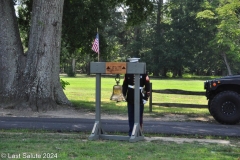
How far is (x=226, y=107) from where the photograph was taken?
509 inches

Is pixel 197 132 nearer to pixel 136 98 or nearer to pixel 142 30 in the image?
pixel 136 98

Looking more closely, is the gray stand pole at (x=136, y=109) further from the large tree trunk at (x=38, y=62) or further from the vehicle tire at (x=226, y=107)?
the large tree trunk at (x=38, y=62)

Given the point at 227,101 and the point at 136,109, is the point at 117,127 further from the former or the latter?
the point at 227,101

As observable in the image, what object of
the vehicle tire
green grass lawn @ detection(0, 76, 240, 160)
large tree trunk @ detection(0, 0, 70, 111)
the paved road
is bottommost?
the paved road

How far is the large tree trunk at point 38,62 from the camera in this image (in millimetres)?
16047

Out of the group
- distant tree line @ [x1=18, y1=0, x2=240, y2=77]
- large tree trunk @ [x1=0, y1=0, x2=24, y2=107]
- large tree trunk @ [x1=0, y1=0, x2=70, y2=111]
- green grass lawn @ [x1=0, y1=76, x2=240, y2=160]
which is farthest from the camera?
distant tree line @ [x1=18, y1=0, x2=240, y2=77]

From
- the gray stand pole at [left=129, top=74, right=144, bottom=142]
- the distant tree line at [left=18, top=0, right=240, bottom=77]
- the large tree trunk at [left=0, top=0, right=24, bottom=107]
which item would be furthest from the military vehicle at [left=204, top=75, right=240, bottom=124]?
the distant tree line at [left=18, top=0, right=240, bottom=77]

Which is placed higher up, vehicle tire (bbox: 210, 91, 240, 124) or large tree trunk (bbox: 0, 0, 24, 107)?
large tree trunk (bbox: 0, 0, 24, 107)

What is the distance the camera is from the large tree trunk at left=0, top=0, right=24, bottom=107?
16469 millimetres

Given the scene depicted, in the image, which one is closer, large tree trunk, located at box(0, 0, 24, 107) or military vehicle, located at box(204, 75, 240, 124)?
military vehicle, located at box(204, 75, 240, 124)

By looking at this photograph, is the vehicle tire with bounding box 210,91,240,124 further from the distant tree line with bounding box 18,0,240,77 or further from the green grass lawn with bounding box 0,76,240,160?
the distant tree line with bounding box 18,0,240,77

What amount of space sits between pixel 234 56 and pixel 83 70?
45.6 m

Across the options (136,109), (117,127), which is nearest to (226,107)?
(117,127)

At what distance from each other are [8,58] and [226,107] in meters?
8.62
